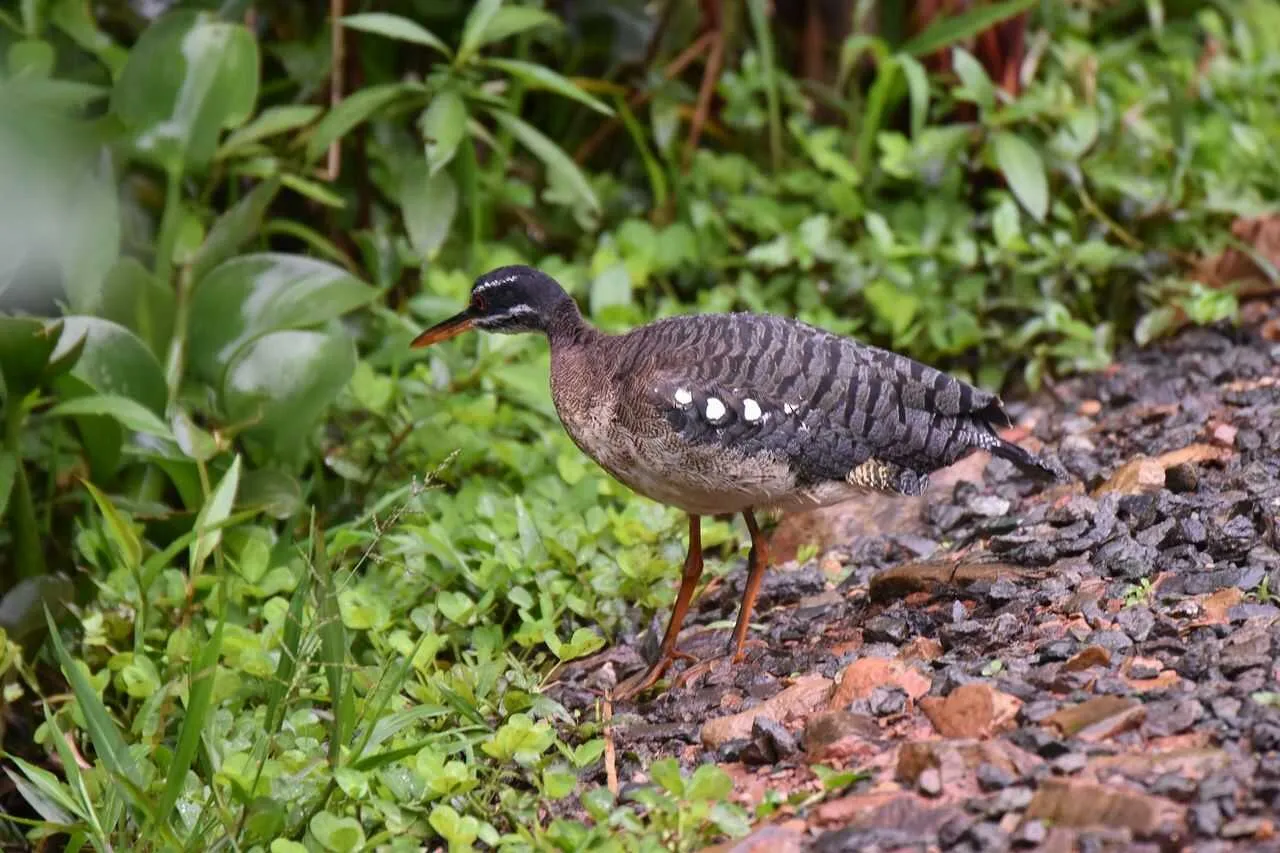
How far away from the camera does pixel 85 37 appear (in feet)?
19.5

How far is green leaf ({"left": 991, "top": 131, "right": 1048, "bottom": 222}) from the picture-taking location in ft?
20.9

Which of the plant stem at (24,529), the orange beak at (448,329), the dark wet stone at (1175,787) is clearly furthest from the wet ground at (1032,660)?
the plant stem at (24,529)

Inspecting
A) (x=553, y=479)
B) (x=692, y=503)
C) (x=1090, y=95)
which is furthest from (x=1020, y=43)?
(x=692, y=503)

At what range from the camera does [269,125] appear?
6074 mm

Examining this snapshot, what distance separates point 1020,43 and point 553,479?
329 centimetres

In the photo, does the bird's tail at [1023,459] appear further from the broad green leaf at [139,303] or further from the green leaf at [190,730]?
the broad green leaf at [139,303]

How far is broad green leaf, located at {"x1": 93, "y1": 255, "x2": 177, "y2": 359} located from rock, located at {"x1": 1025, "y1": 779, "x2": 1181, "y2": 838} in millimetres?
3539

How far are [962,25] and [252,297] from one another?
3209 mm

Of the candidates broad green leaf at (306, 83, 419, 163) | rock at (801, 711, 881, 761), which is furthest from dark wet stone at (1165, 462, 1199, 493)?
broad green leaf at (306, 83, 419, 163)

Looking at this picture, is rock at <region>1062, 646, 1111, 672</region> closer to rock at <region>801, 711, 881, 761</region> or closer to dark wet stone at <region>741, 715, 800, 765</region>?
rock at <region>801, 711, 881, 761</region>

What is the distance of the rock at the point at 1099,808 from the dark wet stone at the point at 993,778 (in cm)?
11

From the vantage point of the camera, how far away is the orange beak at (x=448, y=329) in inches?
197

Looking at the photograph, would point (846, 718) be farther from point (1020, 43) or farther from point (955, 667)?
point (1020, 43)

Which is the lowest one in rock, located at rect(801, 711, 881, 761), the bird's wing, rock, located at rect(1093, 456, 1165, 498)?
rock, located at rect(801, 711, 881, 761)
